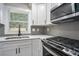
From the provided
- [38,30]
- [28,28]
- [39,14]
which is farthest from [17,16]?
[38,30]

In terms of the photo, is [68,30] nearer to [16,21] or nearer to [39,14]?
[39,14]

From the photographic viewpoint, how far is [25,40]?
1.80m

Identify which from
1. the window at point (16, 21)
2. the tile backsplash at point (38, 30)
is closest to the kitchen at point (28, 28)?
the window at point (16, 21)

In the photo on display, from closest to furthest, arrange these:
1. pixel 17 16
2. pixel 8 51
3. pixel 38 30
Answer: pixel 8 51 < pixel 17 16 < pixel 38 30

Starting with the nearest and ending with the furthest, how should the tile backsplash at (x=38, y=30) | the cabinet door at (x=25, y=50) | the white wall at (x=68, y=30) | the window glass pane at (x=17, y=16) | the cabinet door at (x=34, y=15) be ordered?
1. the white wall at (x=68, y=30)
2. the cabinet door at (x=25, y=50)
3. the window glass pane at (x=17, y=16)
4. the cabinet door at (x=34, y=15)
5. the tile backsplash at (x=38, y=30)

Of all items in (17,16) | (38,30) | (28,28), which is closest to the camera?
(17,16)

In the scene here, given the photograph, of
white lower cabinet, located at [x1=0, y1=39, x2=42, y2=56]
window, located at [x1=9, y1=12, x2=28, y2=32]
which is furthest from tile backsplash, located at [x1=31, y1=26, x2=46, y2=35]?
white lower cabinet, located at [x1=0, y1=39, x2=42, y2=56]

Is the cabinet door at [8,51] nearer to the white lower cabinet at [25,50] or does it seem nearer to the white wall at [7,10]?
the white lower cabinet at [25,50]

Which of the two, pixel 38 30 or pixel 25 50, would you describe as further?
pixel 38 30

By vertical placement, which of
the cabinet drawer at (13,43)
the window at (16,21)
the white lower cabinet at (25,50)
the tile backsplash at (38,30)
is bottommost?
the white lower cabinet at (25,50)

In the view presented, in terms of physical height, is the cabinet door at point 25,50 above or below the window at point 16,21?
below

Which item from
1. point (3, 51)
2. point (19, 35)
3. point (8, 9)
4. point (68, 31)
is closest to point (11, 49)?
point (3, 51)

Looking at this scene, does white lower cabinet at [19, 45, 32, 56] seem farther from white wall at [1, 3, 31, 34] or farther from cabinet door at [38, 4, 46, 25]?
cabinet door at [38, 4, 46, 25]

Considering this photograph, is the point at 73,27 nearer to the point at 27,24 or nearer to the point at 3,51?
the point at 27,24
